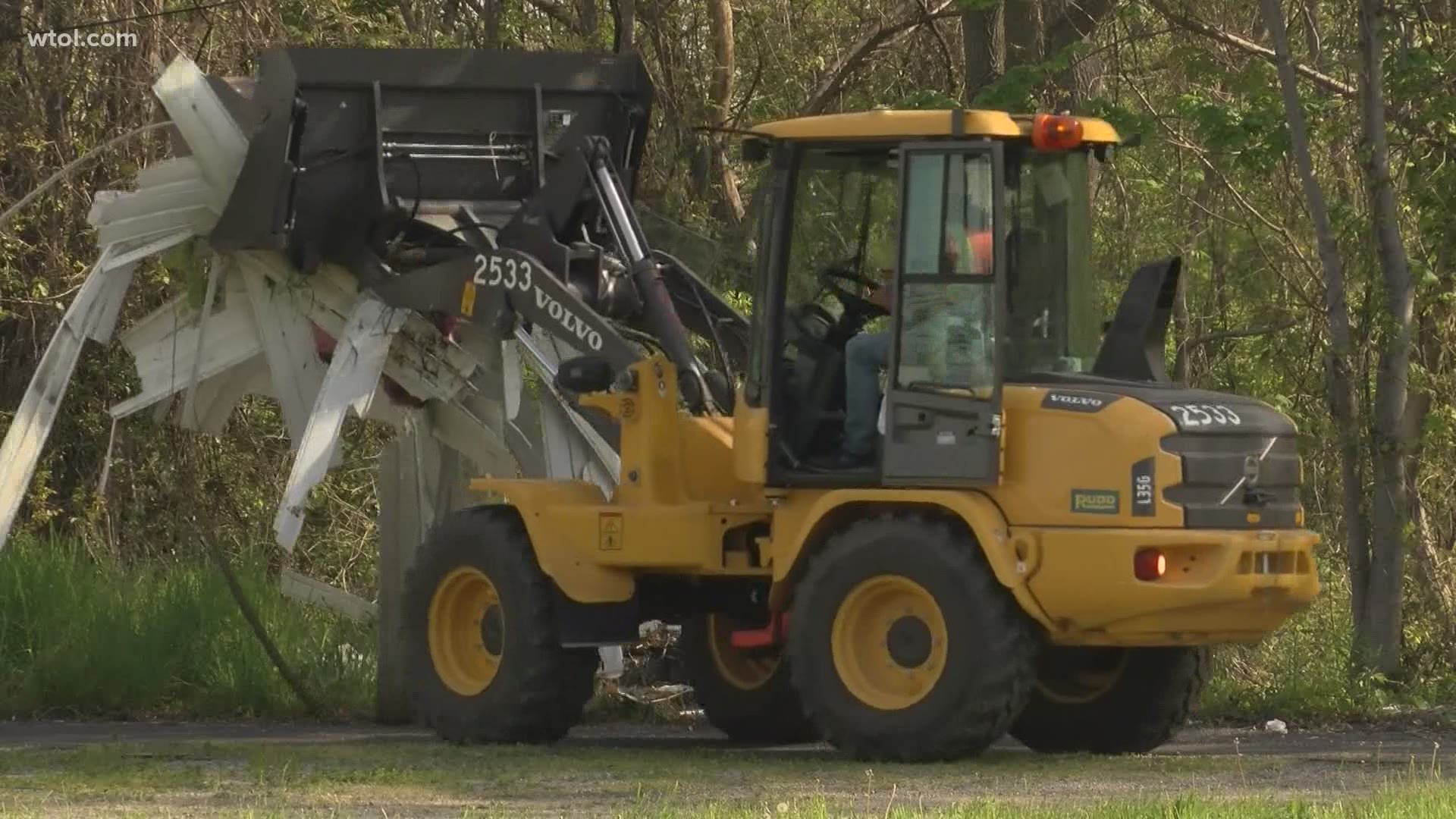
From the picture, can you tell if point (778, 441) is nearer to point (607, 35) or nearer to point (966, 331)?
point (966, 331)

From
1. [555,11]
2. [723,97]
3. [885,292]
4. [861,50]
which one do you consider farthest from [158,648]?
[555,11]

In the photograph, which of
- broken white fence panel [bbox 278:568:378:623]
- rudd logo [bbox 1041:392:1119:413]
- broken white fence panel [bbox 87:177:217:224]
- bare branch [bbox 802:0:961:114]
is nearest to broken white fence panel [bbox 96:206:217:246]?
broken white fence panel [bbox 87:177:217:224]

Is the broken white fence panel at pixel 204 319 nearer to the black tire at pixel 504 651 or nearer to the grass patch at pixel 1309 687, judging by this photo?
the black tire at pixel 504 651

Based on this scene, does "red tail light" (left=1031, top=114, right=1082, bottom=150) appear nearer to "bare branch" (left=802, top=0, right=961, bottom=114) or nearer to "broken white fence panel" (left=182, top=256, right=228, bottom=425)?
"broken white fence panel" (left=182, top=256, right=228, bottom=425)

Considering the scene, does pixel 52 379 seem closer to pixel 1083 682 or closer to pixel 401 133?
pixel 401 133

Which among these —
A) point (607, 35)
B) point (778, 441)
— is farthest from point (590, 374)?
point (607, 35)

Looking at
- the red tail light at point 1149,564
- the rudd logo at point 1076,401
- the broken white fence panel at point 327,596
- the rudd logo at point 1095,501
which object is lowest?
the broken white fence panel at point 327,596

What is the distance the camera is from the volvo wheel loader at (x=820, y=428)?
11539 mm

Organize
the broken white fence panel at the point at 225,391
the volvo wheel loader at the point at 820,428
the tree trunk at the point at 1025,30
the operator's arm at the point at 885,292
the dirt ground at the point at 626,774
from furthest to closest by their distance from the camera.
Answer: the tree trunk at the point at 1025,30 < the broken white fence panel at the point at 225,391 < the operator's arm at the point at 885,292 < the volvo wheel loader at the point at 820,428 < the dirt ground at the point at 626,774

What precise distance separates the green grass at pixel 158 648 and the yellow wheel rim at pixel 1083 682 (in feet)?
14.2

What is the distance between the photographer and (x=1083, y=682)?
42.7 feet

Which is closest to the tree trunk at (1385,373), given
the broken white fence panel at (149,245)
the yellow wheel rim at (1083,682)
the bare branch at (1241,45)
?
the bare branch at (1241,45)

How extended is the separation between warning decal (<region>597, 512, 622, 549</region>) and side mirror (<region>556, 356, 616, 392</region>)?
1.98ft

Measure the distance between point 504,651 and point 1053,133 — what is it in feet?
12.1
